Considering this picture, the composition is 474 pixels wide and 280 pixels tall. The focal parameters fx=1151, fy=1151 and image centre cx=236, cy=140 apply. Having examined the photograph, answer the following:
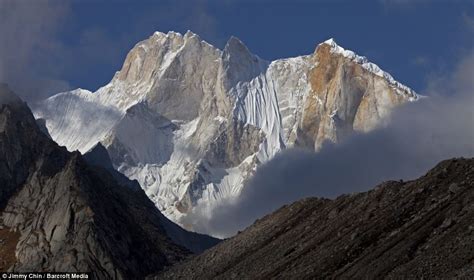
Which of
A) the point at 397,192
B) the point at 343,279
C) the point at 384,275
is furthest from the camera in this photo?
the point at 397,192

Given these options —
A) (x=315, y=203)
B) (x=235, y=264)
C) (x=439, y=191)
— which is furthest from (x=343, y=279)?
(x=315, y=203)

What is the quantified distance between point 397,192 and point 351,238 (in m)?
16.8

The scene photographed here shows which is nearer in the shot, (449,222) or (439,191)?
(449,222)

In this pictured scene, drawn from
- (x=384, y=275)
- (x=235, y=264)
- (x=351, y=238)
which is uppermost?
(x=235, y=264)

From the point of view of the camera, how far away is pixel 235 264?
17175cm

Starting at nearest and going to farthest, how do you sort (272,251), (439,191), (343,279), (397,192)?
(343,279) < (439,191) < (397,192) < (272,251)

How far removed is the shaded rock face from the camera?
112 m

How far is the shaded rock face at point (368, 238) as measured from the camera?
112 m

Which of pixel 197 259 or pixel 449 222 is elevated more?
pixel 197 259

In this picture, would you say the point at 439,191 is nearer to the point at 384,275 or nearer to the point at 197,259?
the point at 384,275

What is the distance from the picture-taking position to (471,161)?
471ft

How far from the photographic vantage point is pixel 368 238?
136m

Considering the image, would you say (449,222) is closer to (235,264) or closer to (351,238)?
(351,238)

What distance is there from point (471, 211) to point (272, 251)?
51.0 m
